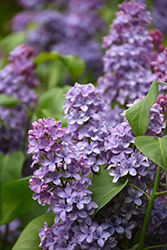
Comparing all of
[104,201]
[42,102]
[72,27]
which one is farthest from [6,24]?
[104,201]

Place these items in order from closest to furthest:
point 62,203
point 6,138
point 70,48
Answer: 1. point 62,203
2. point 6,138
3. point 70,48

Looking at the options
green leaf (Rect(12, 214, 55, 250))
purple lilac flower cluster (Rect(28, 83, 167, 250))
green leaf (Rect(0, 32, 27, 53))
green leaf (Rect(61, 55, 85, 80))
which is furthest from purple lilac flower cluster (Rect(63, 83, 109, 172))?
green leaf (Rect(0, 32, 27, 53))

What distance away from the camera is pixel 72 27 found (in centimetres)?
151

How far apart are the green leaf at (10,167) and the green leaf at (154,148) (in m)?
0.38

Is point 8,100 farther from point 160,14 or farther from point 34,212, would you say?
point 160,14

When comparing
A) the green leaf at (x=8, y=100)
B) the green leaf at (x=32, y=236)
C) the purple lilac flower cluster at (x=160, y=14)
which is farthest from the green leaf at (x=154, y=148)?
the purple lilac flower cluster at (x=160, y=14)

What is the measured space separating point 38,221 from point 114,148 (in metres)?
0.18

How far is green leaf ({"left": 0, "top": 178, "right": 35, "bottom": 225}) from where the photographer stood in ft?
2.06

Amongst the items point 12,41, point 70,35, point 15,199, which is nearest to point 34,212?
point 15,199

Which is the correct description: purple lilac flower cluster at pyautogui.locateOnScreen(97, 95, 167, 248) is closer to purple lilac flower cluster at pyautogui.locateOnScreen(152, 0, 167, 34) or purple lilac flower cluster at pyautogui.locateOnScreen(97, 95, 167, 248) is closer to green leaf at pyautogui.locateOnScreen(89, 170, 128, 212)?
green leaf at pyautogui.locateOnScreen(89, 170, 128, 212)

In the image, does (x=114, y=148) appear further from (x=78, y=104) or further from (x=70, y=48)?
(x=70, y=48)

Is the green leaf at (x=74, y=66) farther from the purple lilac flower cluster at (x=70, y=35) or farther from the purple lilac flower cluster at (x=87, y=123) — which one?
the purple lilac flower cluster at (x=70, y=35)

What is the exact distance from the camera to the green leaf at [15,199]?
2.06 ft

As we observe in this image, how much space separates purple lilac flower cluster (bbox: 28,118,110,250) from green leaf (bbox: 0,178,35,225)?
126mm
